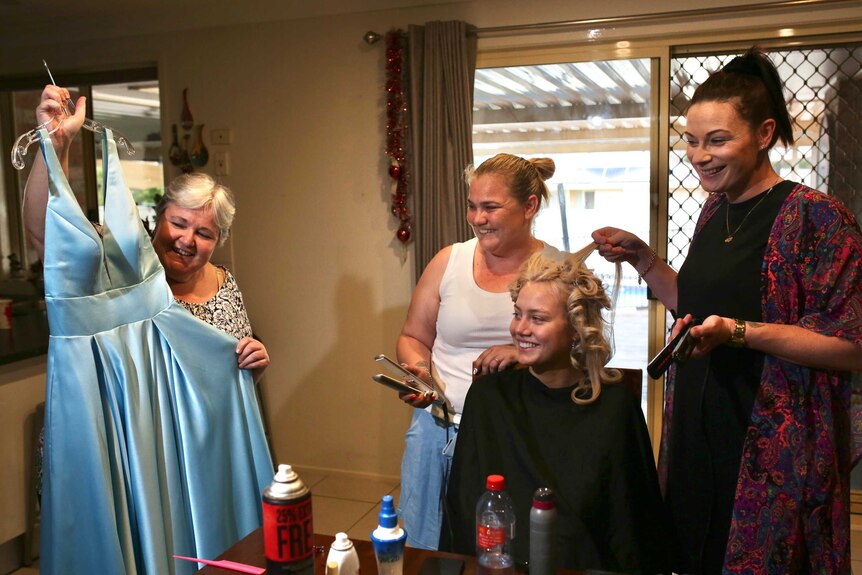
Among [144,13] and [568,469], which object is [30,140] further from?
[144,13]

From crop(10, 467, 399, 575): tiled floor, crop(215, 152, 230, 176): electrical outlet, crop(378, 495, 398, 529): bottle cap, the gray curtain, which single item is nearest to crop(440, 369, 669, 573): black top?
crop(378, 495, 398, 529): bottle cap

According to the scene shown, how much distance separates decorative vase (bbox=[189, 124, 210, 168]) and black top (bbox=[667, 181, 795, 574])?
2767 millimetres

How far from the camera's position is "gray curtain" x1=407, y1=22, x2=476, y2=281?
10.5 ft

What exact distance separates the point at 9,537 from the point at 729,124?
2687 millimetres

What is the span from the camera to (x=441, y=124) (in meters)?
3.26

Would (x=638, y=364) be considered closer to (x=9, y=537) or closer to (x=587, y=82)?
(x=587, y=82)

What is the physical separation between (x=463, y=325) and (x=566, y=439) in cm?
46

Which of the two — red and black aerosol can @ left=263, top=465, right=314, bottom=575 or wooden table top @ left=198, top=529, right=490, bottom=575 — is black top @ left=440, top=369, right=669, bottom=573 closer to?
wooden table top @ left=198, top=529, right=490, bottom=575

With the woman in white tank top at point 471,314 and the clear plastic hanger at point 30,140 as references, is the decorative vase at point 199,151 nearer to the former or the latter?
the clear plastic hanger at point 30,140

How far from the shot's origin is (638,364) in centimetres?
329

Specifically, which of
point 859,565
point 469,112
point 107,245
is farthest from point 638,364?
point 107,245

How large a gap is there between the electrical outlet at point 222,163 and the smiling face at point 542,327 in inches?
96.8

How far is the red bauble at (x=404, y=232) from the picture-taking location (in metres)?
3.41

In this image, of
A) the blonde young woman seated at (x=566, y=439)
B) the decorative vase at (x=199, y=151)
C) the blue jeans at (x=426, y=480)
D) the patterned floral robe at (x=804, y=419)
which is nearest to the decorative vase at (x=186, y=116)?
the decorative vase at (x=199, y=151)
